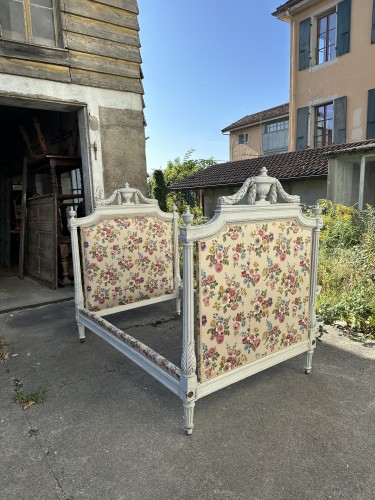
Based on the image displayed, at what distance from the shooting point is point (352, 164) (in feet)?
29.4

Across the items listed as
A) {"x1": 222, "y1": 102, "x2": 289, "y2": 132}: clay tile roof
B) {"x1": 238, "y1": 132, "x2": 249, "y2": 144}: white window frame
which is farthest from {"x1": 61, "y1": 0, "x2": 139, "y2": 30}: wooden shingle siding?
{"x1": 238, "y1": 132, "x2": 249, "y2": 144}: white window frame

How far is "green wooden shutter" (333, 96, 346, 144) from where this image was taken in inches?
426

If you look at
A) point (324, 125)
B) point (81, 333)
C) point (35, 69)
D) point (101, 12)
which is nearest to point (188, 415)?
point (81, 333)

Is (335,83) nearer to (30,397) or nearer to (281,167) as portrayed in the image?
(281,167)

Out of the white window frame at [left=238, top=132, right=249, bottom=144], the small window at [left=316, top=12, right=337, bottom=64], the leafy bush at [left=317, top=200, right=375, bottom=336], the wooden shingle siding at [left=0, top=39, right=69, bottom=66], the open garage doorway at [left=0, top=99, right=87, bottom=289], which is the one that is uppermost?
the small window at [left=316, top=12, right=337, bottom=64]

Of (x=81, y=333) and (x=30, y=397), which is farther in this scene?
(x=81, y=333)

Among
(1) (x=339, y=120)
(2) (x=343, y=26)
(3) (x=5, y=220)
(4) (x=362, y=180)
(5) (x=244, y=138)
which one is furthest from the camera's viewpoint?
(5) (x=244, y=138)

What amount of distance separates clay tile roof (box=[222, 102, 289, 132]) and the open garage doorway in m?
14.0

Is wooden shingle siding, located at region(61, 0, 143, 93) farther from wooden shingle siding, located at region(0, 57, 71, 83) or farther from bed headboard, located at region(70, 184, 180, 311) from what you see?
bed headboard, located at region(70, 184, 180, 311)

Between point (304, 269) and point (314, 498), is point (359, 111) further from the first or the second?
point (314, 498)

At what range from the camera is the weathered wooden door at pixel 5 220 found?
6.75m

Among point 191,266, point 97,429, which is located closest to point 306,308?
point 191,266

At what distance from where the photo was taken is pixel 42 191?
745 centimetres

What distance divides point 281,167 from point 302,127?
2.68 m
